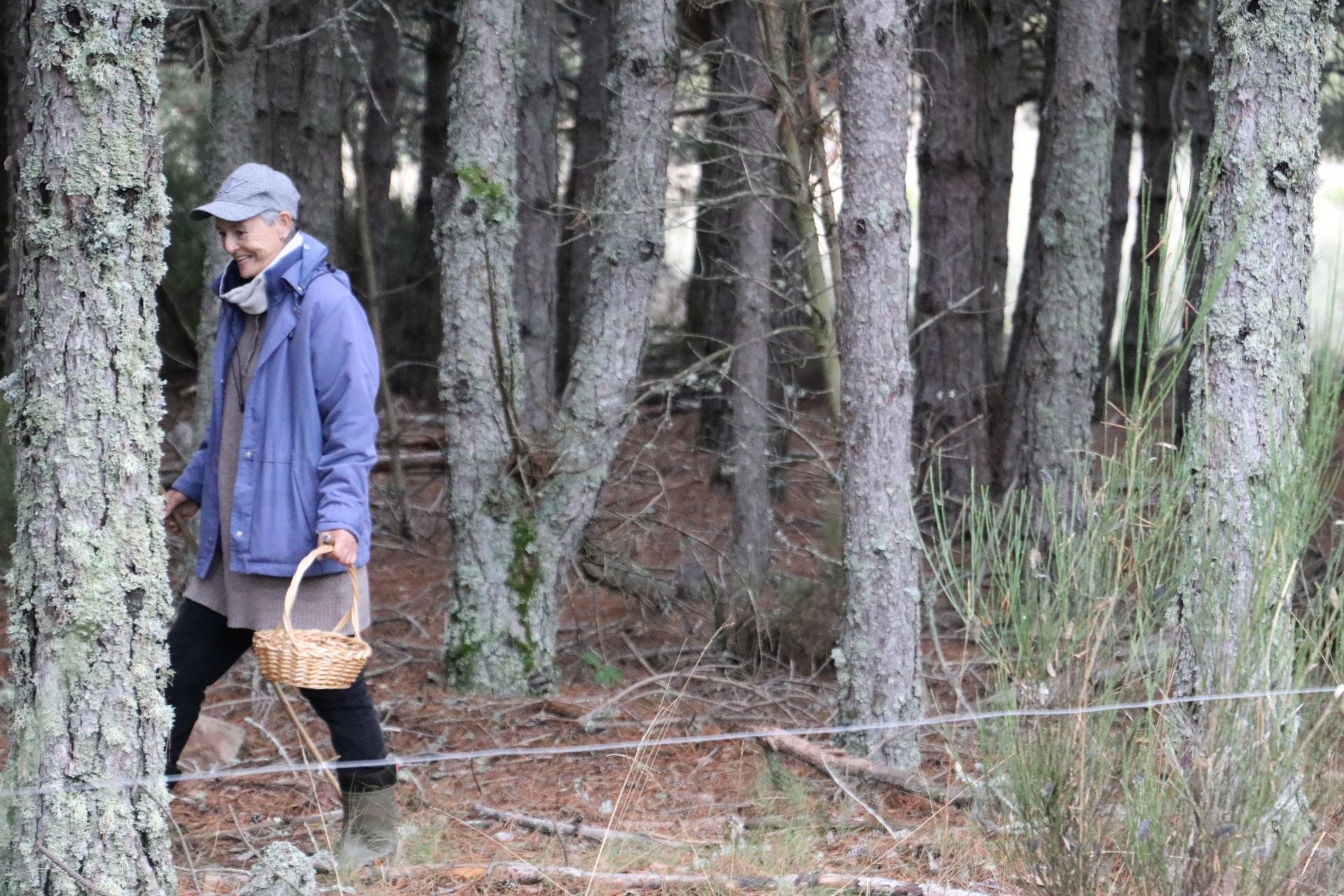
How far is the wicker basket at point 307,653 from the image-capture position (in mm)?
3285

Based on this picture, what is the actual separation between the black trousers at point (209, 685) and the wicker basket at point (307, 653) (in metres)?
0.22

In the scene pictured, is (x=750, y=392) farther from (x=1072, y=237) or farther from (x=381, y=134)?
(x=381, y=134)

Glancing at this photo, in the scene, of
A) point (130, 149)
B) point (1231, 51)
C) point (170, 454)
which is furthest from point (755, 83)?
point (170, 454)

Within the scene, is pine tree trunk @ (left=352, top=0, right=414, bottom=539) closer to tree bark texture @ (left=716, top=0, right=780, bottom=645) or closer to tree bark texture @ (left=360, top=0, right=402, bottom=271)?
tree bark texture @ (left=360, top=0, right=402, bottom=271)

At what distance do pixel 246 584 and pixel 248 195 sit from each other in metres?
1.02

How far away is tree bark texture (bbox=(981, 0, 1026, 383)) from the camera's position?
1013 cm

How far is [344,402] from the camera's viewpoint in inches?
140

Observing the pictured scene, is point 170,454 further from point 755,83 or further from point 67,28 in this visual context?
point 67,28

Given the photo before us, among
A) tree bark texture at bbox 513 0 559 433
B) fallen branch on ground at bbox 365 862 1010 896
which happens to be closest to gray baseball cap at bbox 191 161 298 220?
fallen branch on ground at bbox 365 862 1010 896

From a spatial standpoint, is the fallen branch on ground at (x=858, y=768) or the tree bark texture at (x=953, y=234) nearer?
the fallen branch on ground at (x=858, y=768)

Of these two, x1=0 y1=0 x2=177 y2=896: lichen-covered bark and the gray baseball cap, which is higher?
the gray baseball cap

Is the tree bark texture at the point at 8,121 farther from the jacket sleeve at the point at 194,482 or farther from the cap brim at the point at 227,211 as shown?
the cap brim at the point at 227,211

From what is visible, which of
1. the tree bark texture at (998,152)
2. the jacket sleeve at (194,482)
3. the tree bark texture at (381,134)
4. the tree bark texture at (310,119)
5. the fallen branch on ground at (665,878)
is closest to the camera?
the fallen branch on ground at (665,878)

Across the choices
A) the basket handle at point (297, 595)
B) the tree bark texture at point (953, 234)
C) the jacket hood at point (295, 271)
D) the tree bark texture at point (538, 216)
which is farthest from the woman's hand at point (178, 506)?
the tree bark texture at point (953, 234)
